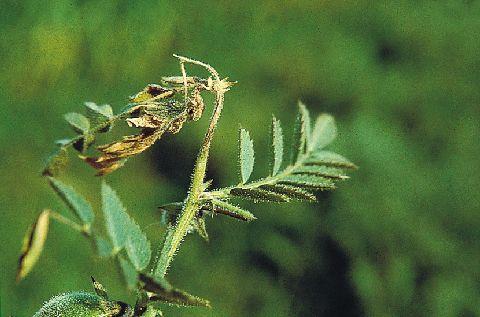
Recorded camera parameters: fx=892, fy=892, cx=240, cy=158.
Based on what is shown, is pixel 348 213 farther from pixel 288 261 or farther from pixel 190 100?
pixel 190 100

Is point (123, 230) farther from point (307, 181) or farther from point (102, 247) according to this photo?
point (307, 181)

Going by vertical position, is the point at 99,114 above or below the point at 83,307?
above

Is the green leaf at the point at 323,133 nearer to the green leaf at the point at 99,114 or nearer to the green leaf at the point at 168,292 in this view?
the green leaf at the point at 99,114

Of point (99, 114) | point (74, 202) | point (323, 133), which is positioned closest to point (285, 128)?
point (323, 133)

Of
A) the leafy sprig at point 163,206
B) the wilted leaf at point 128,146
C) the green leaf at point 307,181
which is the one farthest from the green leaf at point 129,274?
the green leaf at point 307,181

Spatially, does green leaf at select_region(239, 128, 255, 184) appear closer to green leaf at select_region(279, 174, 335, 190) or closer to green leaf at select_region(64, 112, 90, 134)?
green leaf at select_region(279, 174, 335, 190)

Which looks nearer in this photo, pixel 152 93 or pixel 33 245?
pixel 33 245

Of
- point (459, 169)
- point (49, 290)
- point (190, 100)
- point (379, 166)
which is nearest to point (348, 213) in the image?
point (379, 166)
